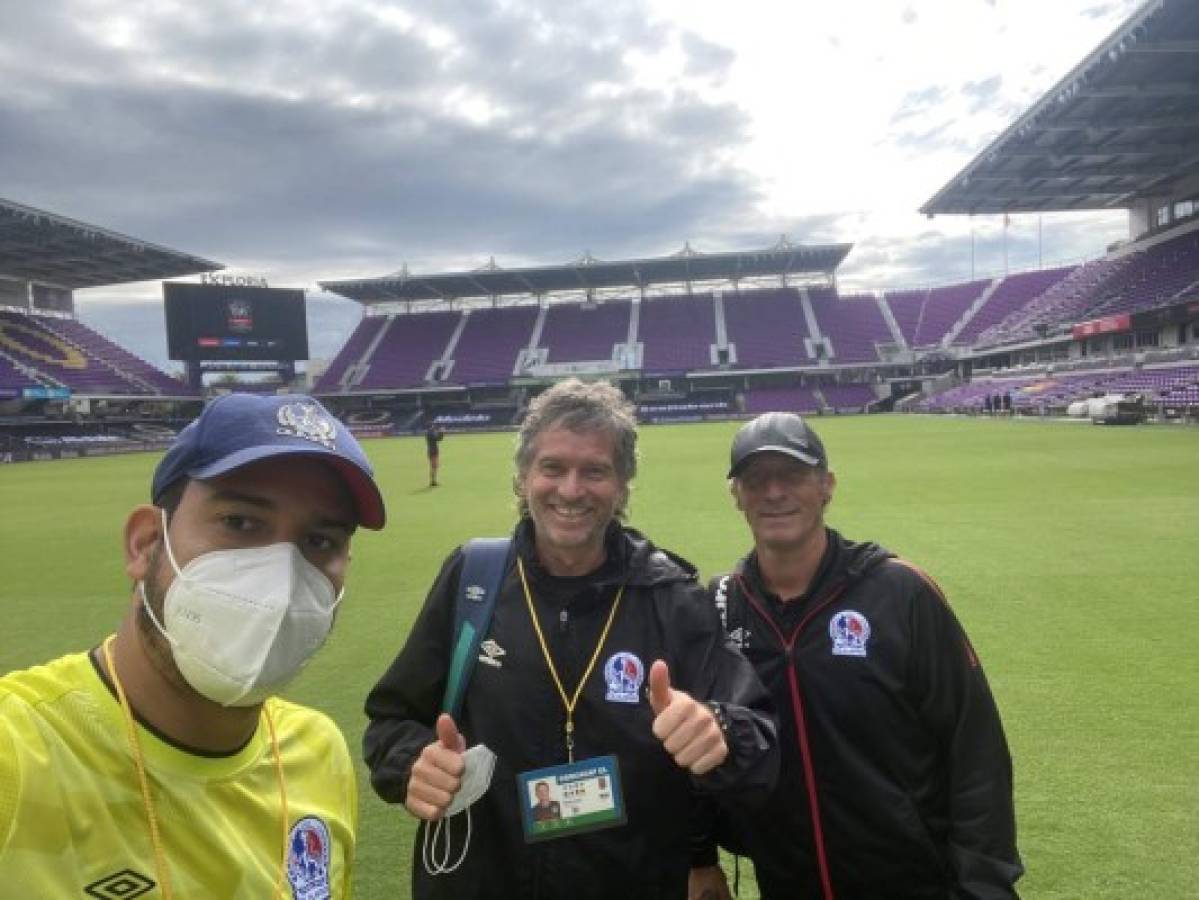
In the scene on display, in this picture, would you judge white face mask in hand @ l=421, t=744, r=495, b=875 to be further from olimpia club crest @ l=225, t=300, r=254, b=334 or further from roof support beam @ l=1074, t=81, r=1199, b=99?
olimpia club crest @ l=225, t=300, r=254, b=334

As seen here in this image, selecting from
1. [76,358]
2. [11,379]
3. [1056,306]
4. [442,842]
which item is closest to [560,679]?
[442,842]

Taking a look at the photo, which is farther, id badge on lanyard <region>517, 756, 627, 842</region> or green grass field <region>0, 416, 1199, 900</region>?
green grass field <region>0, 416, 1199, 900</region>

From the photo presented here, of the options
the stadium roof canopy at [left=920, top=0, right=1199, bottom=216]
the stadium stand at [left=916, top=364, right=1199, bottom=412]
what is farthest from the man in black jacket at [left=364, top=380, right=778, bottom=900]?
the stadium stand at [left=916, top=364, right=1199, bottom=412]

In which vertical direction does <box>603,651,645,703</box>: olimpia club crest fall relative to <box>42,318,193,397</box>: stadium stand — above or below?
below

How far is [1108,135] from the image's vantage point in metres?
35.8

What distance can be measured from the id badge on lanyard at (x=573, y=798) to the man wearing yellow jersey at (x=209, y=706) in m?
0.48

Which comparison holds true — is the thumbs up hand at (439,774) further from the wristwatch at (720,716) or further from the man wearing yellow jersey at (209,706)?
the wristwatch at (720,716)

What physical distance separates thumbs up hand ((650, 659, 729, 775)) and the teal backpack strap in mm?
642

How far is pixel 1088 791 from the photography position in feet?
12.0

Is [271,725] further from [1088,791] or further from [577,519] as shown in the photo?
[1088,791]

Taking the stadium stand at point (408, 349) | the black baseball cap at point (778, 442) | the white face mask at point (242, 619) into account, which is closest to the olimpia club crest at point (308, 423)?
the white face mask at point (242, 619)

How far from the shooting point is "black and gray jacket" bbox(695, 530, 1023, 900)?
2.23 m

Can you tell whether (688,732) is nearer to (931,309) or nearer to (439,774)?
(439,774)

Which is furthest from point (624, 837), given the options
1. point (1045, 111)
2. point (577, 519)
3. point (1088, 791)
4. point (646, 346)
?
point (646, 346)
